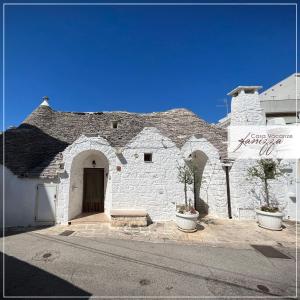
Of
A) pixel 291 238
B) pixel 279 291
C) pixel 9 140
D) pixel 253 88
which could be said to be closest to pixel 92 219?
pixel 9 140

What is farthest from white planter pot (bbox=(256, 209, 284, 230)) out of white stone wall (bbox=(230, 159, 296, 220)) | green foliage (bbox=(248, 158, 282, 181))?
green foliage (bbox=(248, 158, 282, 181))

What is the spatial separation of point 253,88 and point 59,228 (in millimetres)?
14201

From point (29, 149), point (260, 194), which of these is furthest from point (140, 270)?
point (29, 149)

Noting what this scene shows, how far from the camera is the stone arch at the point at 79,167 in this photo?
10195mm

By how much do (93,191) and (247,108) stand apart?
11273 mm

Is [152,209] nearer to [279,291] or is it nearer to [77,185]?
[77,185]

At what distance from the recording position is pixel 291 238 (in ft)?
27.6

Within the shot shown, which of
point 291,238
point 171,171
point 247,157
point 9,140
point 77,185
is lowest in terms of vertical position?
point 291,238

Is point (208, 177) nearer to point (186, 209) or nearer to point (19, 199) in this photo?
point (186, 209)

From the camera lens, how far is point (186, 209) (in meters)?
9.58

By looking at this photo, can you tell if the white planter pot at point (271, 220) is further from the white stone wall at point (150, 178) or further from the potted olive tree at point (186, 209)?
the white stone wall at point (150, 178)

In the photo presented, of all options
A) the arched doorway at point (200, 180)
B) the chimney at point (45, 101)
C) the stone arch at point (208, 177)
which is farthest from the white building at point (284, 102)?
the chimney at point (45, 101)

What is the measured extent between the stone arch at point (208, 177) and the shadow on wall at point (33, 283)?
27.2 feet

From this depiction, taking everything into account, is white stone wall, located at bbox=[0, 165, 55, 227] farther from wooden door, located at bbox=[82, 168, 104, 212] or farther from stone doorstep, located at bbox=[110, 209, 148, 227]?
stone doorstep, located at bbox=[110, 209, 148, 227]
